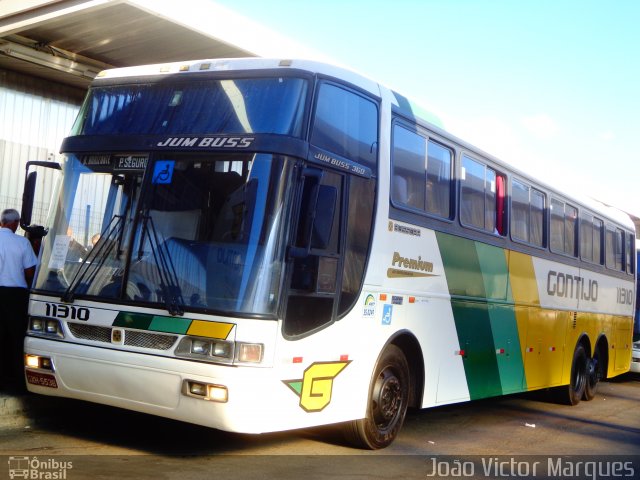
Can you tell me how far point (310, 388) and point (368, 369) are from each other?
3.03ft

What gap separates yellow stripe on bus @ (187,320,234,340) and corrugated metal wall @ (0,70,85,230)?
27.2ft

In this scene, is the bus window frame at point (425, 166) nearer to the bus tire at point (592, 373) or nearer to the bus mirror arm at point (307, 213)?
the bus mirror arm at point (307, 213)

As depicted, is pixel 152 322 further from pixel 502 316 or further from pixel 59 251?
pixel 502 316

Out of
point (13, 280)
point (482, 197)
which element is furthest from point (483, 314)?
point (13, 280)

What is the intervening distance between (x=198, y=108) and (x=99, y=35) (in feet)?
15.0

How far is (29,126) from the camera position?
14180 mm

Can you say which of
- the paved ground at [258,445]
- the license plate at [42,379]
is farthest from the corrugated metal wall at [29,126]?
the license plate at [42,379]

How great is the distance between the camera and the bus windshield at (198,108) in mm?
7145

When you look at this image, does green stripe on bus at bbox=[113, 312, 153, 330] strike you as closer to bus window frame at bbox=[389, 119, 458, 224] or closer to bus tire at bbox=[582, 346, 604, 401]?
bus window frame at bbox=[389, 119, 458, 224]

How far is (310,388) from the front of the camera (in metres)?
7.11

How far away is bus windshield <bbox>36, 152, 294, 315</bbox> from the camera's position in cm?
674

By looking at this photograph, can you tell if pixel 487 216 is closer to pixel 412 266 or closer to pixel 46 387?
pixel 412 266

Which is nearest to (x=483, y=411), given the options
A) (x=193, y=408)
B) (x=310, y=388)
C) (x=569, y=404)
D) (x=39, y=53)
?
(x=569, y=404)

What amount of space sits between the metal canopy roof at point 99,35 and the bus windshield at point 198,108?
2.30 m
